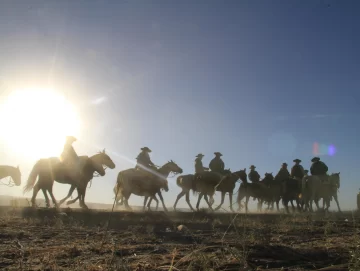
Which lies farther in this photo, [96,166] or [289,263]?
[96,166]

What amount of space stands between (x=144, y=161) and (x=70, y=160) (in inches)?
167

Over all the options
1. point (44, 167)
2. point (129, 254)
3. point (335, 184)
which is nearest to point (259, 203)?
point (335, 184)

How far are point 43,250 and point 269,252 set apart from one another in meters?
3.00

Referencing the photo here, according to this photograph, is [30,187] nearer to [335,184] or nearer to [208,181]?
[208,181]

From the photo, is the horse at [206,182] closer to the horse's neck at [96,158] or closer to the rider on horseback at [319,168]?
the rider on horseback at [319,168]

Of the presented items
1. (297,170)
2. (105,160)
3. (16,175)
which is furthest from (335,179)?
(16,175)

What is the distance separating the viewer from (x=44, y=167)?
47.1 ft

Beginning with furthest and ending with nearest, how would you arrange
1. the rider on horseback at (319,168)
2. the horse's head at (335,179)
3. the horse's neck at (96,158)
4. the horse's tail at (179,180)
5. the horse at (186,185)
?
the horse's tail at (179,180)
the horse at (186,185)
the horse's head at (335,179)
the rider on horseback at (319,168)
the horse's neck at (96,158)

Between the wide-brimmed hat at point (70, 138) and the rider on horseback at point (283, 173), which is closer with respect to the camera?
the wide-brimmed hat at point (70, 138)

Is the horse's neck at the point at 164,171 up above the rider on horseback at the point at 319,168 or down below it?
below

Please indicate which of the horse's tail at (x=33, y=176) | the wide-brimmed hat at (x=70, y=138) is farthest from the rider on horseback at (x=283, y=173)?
the horse's tail at (x=33, y=176)

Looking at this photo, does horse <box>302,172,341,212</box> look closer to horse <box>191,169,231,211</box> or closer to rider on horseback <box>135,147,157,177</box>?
horse <box>191,169,231,211</box>

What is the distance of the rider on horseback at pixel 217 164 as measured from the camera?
62.3ft

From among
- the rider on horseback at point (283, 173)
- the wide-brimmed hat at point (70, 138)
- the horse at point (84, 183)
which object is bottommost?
the horse at point (84, 183)
